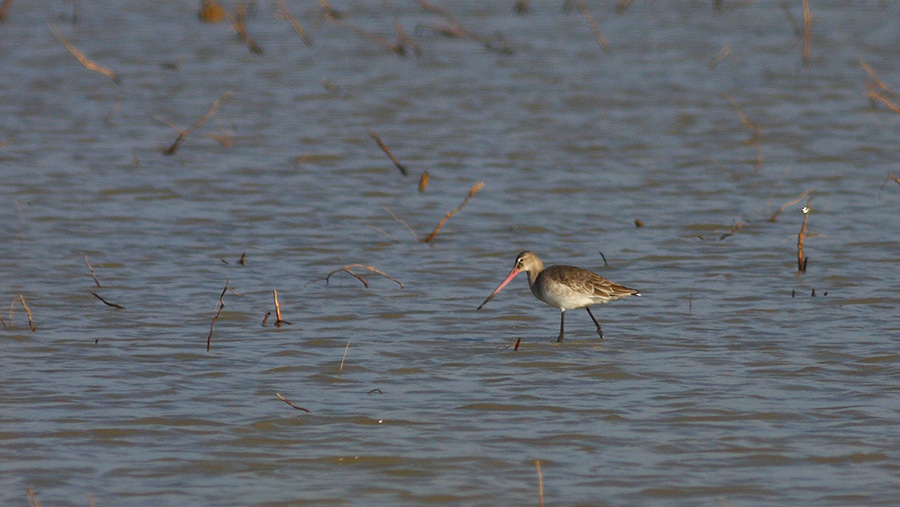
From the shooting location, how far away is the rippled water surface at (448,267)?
257 inches

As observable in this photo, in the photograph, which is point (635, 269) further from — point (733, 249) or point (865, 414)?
point (865, 414)

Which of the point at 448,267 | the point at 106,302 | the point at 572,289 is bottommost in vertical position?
the point at 448,267

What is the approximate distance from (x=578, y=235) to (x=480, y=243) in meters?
0.85

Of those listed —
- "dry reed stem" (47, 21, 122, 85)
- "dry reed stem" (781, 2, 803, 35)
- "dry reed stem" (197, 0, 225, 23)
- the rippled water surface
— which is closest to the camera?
the rippled water surface

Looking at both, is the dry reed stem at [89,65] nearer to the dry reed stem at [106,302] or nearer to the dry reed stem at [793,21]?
the dry reed stem at [106,302]

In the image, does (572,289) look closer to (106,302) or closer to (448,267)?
(448,267)

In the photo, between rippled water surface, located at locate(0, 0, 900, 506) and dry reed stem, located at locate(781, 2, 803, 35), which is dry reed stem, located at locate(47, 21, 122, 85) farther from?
dry reed stem, located at locate(781, 2, 803, 35)

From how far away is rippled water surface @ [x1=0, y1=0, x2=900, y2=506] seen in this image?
6.54 metres

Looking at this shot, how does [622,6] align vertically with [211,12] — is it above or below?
above

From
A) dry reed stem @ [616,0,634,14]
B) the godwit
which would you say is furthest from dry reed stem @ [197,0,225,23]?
the godwit

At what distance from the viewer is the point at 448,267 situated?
416 inches

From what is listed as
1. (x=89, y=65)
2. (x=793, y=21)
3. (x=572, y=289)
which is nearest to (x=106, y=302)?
(x=572, y=289)

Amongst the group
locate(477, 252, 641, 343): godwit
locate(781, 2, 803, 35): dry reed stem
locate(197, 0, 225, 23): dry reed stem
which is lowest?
locate(197, 0, 225, 23): dry reed stem

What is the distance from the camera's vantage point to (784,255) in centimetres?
1074
